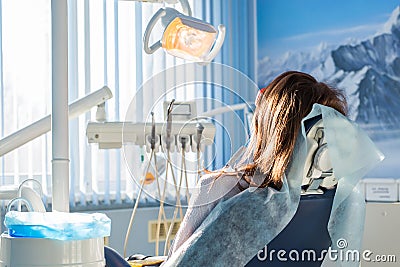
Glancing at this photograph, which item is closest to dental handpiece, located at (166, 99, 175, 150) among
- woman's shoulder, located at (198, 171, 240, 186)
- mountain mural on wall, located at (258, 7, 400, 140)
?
woman's shoulder, located at (198, 171, 240, 186)

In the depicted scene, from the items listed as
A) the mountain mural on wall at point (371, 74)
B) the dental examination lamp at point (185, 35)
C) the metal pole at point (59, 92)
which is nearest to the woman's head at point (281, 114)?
the dental examination lamp at point (185, 35)

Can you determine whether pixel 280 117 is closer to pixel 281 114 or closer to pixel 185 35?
pixel 281 114

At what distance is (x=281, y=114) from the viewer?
4.98 feet

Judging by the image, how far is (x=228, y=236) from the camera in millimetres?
1514

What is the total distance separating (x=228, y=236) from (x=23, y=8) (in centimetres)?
200

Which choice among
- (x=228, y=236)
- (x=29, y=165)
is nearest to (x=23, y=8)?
(x=29, y=165)

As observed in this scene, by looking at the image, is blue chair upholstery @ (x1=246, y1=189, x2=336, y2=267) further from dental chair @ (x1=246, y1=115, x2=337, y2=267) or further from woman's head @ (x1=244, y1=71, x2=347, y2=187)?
woman's head @ (x1=244, y1=71, x2=347, y2=187)

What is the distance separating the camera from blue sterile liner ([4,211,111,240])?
95 cm

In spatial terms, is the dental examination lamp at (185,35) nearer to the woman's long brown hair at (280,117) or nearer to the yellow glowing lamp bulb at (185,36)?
the yellow glowing lamp bulb at (185,36)

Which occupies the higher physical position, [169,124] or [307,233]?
[169,124]

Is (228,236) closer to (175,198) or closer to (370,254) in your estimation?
(175,198)

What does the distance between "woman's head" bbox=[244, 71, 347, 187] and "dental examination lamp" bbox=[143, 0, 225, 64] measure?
0.16 metres

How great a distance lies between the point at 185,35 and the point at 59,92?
47 centimetres

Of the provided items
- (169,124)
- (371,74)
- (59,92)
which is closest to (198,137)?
(169,124)
